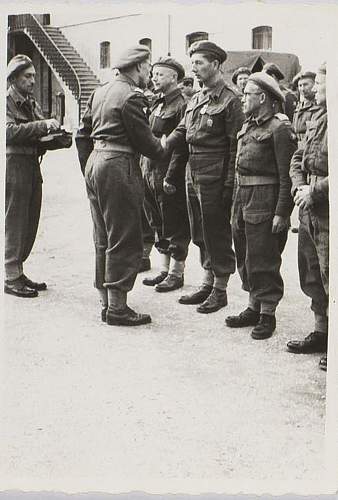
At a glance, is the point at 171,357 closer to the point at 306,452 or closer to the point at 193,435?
the point at 193,435

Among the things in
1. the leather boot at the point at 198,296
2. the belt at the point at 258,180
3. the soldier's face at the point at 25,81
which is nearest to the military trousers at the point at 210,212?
the leather boot at the point at 198,296

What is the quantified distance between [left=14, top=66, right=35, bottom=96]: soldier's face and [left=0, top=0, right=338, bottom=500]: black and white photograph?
11 millimetres

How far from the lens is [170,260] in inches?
183

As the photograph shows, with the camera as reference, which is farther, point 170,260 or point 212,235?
point 170,260

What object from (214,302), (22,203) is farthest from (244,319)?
(22,203)

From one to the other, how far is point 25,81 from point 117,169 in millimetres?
590

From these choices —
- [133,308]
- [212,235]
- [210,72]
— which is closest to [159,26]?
[210,72]

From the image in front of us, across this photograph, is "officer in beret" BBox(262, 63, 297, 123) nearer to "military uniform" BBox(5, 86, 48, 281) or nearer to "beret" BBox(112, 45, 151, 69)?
"beret" BBox(112, 45, 151, 69)

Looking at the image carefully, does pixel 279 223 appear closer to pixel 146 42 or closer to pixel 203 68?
pixel 203 68

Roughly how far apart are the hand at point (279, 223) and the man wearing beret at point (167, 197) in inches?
33.1

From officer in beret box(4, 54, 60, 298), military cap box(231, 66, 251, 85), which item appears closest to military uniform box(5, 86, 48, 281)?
officer in beret box(4, 54, 60, 298)

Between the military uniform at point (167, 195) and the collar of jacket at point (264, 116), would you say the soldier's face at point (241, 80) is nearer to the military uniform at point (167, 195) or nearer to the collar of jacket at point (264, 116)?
the military uniform at point (167, 195)

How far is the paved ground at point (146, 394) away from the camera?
269 centimetres

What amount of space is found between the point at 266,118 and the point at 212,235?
0.74m
